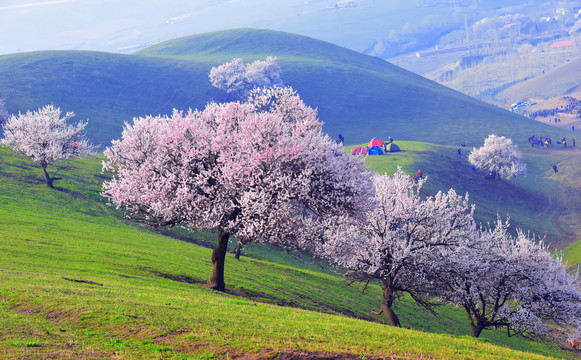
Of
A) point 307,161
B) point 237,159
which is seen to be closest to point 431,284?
point 307,161

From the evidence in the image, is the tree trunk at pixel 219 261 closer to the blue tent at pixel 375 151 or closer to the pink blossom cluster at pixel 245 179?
the pink blossom cluster at pixel 245 179

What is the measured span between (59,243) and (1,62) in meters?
180

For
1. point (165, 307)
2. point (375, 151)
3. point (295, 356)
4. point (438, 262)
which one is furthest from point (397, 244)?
point (375, 151)

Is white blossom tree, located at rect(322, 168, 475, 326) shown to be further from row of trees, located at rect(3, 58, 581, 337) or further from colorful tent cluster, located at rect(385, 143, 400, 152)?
colorful tent cluster, located at rect(385, 143, 400, 152)

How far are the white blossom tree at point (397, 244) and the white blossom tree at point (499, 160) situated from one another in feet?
365

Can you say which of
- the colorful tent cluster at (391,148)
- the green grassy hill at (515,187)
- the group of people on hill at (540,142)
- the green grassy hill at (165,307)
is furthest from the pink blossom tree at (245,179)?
the group of people on hill at (540,142)

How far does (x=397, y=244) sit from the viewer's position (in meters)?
41.5

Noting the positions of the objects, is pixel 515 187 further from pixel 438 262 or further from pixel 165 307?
pixel 165 307

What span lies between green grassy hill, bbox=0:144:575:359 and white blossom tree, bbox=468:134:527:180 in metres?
89.4

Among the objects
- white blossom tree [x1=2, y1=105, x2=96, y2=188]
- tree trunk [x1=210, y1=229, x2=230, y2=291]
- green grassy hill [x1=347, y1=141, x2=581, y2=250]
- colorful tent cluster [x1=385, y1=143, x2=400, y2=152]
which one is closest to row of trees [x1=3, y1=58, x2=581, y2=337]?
tree trunk [x1=210, y1=229, x2=230, y2=291]

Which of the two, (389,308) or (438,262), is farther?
(438,262)

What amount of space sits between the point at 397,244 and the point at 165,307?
22.1 m

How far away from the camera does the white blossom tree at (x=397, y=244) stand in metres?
41.3

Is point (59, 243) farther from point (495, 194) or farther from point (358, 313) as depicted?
point (495, 194)
